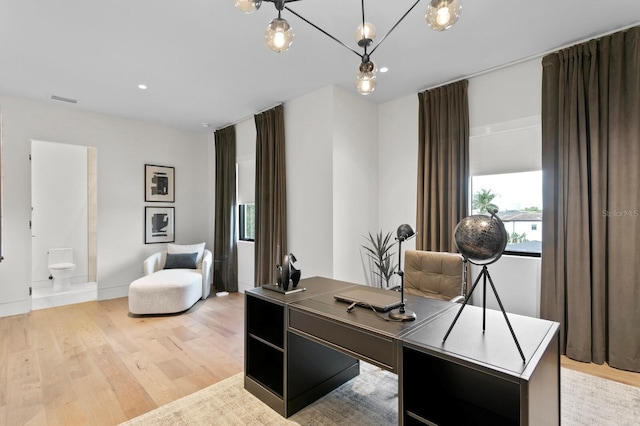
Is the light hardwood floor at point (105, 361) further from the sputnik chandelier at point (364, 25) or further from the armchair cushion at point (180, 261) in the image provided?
the sputnik chandelier at point (364, 25)

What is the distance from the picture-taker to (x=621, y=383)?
2.42 metres

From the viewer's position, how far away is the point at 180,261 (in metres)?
5.09

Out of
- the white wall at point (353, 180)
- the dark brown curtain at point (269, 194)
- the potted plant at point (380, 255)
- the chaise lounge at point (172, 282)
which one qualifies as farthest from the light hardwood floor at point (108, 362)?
the potted plant at point (380, 255)

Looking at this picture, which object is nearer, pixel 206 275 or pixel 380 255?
pixel 380 255

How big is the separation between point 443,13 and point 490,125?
245cm

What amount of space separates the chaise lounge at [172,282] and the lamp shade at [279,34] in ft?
12.0

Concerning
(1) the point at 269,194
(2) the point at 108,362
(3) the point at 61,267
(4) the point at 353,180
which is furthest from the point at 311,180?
(3) the point at 61,267

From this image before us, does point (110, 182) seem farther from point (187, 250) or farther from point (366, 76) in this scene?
point (366, 76)

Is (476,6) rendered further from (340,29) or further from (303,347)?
(303,347)

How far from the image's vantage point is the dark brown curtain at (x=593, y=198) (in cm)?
Result: 259

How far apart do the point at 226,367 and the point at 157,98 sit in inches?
143

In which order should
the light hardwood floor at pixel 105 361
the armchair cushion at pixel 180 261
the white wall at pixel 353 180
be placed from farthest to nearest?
the armchair cushion at pixel 180 261 < the white wall at pixel 353 180 < the light hardwood floor at pixel 105 361

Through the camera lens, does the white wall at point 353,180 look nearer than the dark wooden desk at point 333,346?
No

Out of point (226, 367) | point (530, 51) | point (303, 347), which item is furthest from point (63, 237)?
point (530, 51)
